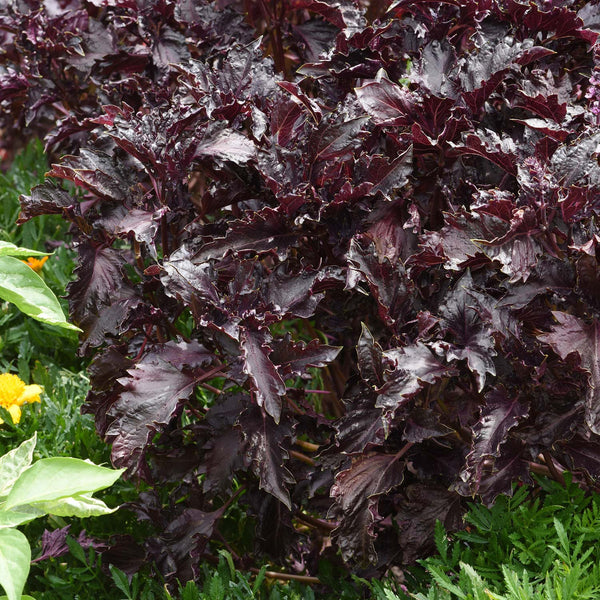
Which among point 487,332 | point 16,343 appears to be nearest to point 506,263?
point 487,332

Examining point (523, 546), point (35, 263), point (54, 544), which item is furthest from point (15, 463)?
point (35, 263)

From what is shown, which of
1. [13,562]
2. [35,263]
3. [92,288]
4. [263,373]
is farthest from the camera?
[35,263]

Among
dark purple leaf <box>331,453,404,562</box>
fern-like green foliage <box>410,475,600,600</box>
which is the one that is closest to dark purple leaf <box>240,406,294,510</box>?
dark purple leaf <box>331,453,404,562</box>

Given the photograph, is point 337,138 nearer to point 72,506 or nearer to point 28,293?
point 28,293

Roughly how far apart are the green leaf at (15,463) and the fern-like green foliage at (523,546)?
915mm

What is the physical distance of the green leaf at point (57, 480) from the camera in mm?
1497

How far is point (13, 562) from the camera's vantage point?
57.5 inches

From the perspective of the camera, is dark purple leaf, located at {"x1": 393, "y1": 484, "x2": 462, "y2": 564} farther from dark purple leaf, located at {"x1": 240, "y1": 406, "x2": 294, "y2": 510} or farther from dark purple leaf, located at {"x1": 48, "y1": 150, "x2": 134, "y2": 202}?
dark purple leaf, located at {"x1": 48, "y1": 150, "x2": 134, "y2": 202}

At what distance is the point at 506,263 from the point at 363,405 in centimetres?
48

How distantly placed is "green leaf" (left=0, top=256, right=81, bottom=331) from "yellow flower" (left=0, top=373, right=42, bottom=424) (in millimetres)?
1160

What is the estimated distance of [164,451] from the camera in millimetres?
2248

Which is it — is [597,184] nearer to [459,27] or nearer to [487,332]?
[487,332]

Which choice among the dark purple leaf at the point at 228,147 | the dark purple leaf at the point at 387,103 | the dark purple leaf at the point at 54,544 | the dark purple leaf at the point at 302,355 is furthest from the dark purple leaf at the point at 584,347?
the dark purple leaf at the point at 54,544

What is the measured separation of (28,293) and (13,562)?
0.51 metres
